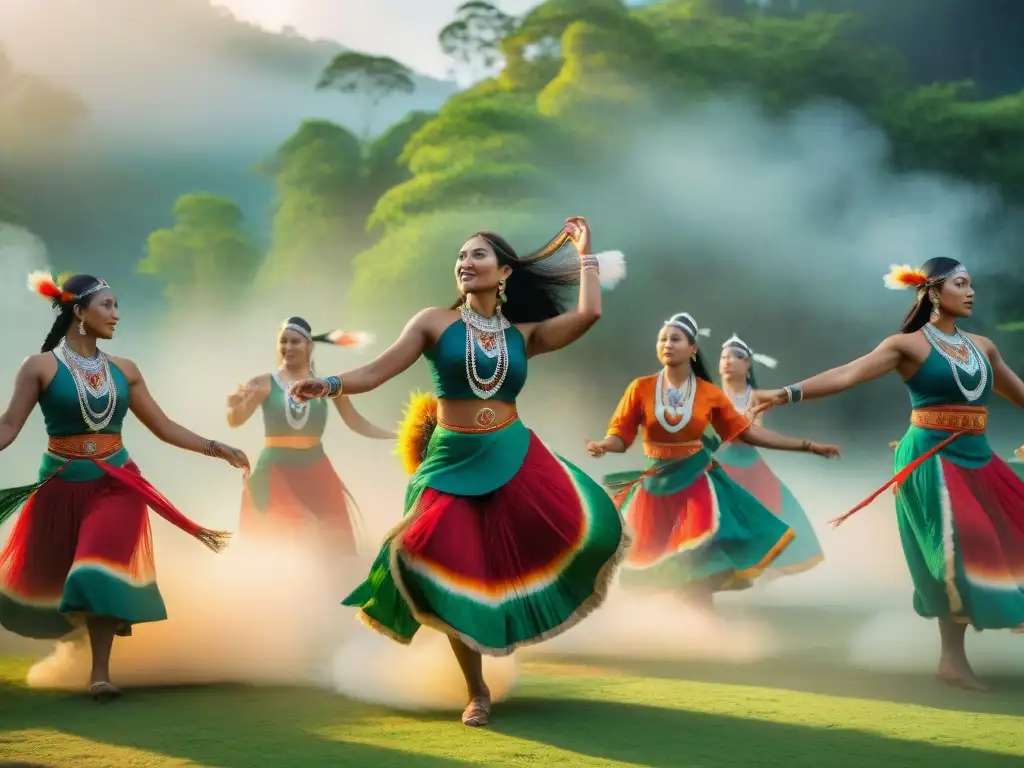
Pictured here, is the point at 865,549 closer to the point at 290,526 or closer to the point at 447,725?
the point at 290,526

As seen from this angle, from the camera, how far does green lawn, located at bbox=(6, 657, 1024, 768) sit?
3.71 m

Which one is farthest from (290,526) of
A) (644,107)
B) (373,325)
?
(644,107)

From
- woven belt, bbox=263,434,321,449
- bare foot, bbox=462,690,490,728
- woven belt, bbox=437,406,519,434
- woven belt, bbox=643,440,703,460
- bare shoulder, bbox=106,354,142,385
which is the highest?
woven belt, bbox=263,434,321,449

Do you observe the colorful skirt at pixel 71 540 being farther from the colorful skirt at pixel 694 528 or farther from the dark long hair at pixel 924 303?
the dark long hair at pixel 924 303

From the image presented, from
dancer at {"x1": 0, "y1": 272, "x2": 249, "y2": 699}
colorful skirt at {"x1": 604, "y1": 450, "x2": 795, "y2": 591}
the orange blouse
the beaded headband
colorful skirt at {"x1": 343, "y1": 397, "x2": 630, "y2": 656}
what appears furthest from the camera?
the beaded headband

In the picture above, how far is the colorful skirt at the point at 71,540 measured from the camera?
492cm

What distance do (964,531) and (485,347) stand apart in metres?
2.13

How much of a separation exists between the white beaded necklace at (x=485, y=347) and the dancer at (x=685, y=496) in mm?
1783

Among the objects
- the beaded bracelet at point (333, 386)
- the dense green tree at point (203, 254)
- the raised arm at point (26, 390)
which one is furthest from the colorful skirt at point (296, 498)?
the dense green tree at point (203, 254)

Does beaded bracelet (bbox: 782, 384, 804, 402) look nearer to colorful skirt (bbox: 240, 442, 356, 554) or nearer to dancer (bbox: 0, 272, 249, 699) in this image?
dancer (bbox: 0, 272, 249, 699)

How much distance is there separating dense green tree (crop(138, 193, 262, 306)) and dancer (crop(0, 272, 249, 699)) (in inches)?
524

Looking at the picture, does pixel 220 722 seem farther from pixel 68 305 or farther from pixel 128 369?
pixel 68 305

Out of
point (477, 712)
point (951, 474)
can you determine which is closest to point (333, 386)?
point (477, 712)

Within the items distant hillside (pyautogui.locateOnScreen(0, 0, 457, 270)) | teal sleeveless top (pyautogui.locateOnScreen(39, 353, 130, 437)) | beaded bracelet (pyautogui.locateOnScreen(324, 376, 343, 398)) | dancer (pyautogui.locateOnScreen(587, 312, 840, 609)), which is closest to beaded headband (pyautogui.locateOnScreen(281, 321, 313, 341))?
dancer (pyautogui.locateOnScreen(587, 312, 840, 609))
